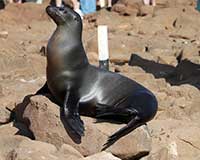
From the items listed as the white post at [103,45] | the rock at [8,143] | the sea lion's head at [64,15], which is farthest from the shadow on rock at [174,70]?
the rock at [8,143]

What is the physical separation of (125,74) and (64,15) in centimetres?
236

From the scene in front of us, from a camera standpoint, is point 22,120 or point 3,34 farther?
point 3,34

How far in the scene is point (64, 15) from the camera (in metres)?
5.25

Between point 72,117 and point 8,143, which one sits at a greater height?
point 72,117

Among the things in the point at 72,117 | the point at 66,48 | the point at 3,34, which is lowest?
the point at 3,34

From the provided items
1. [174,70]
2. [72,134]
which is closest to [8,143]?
[72,134]

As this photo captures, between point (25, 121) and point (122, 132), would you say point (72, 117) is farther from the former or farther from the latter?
point (25, 121)

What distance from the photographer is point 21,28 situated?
490 inches

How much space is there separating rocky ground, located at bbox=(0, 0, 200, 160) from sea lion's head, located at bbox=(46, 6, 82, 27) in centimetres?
61

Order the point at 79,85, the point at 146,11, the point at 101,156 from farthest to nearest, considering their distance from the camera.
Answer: the point at 146,11
the point at 79,85
the point at 101,156

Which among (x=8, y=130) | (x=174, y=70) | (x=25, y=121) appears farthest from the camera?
(x=174, y=70)

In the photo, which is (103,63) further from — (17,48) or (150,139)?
(17,48)

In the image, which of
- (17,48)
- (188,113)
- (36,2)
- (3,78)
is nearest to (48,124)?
(188,113)

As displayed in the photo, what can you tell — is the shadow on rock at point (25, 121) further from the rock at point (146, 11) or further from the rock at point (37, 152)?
the rock at point (146, 11)
